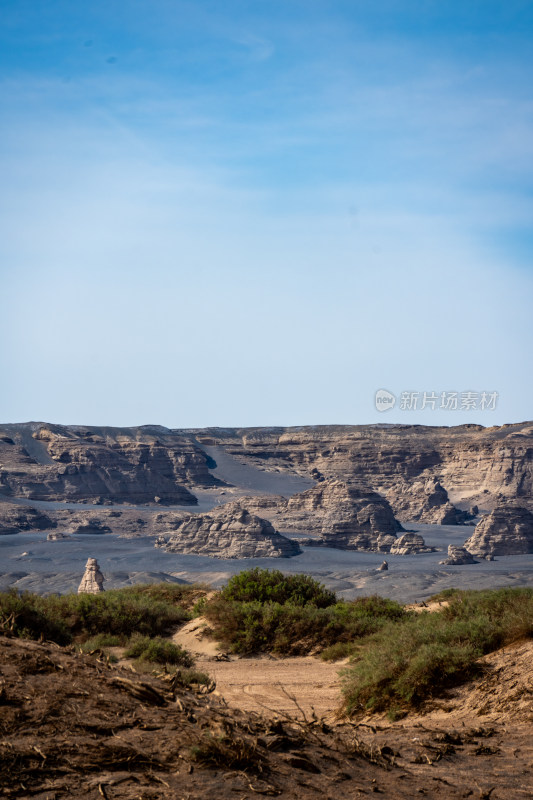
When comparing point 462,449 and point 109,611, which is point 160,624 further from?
A: point 462,449

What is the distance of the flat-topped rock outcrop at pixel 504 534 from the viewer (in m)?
52.6

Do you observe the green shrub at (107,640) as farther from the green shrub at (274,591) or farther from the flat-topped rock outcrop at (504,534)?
the flat-topped rock outcrop at (504,534)

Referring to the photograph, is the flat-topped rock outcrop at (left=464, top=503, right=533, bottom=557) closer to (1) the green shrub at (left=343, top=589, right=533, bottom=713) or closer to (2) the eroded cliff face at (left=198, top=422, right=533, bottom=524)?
(2) the eroded cliff face at (left=198, top=422, right=533, bottom=524)

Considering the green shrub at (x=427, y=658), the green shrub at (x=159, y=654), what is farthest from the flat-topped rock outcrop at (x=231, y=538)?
the green shrub at (x=427, y=658)

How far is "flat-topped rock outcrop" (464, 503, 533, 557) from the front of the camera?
52625 mm

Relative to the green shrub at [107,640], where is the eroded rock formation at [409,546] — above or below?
below

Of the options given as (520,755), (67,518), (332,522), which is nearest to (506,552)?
(332,522)

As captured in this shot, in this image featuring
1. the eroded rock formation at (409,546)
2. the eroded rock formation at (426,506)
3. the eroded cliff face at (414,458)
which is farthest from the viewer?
the eroded cliff face at (414,458)

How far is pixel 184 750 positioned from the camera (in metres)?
4.52

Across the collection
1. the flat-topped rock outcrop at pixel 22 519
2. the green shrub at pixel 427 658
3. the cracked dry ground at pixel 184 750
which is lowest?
the flat-topped rock outcrop at pixel 22 519

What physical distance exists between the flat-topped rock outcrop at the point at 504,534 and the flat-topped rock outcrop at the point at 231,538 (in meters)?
13.8

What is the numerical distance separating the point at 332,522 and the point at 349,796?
52427 millimetres

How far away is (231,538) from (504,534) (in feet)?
67.2

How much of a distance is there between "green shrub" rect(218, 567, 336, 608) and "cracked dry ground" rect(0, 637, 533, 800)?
33.1 feet
